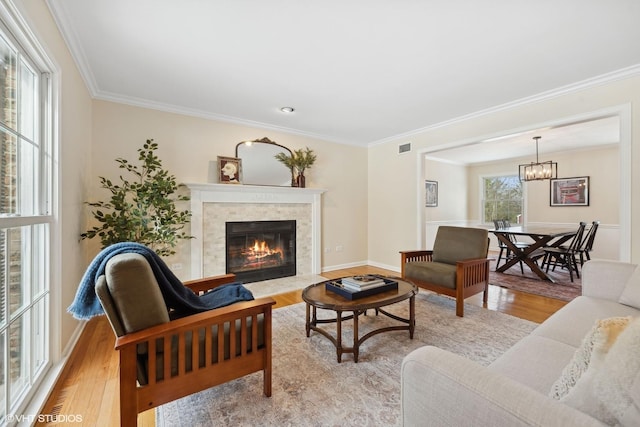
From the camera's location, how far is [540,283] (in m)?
3.97

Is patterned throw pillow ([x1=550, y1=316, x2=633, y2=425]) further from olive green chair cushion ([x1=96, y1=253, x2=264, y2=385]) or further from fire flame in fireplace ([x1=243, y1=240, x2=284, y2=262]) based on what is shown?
fire flame in fireplace ([x1=243, y1=240, x2=284, y2=262])

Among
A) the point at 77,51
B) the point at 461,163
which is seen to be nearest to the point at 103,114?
the point at 77,51

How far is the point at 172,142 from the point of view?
3.43m

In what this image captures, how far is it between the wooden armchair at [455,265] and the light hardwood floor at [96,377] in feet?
1.47

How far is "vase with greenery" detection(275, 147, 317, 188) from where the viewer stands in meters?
4.23

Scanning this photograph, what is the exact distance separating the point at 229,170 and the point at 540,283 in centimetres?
470

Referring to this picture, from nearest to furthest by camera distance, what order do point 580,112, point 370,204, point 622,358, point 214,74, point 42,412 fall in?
point 622,358 → point 42,412 → point 214,74 → point 580,112 → point 370,204

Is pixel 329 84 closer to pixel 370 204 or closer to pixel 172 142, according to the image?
pixel 172 142

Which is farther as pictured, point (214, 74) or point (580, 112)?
point (580, 112)

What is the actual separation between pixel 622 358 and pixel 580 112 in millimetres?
3254

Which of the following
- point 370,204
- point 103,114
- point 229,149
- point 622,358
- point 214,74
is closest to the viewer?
point 622,358

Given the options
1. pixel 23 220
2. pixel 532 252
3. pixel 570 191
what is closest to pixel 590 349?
pixel 23 220

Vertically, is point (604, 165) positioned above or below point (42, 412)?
above

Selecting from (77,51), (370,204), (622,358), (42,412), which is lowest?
(42,412)
